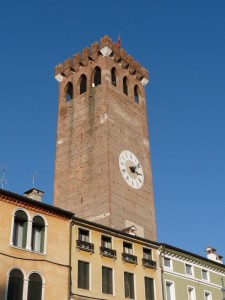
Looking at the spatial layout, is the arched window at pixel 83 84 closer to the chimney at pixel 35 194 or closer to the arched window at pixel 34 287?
the chimney at pixel 35 194

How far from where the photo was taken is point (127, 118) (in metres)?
47.1

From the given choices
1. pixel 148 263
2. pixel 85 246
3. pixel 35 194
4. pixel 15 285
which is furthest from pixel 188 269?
pixel 15 285

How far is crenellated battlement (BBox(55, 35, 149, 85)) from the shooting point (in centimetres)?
4916

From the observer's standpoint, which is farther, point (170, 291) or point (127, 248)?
point (170, 291)

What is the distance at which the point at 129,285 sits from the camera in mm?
27859

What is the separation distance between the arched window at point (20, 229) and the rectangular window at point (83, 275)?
11.4ft

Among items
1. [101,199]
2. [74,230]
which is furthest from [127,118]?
[74,230]

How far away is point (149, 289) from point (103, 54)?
25932 millimetres

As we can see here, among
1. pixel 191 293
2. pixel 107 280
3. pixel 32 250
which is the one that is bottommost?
Answer: pixel 107 280

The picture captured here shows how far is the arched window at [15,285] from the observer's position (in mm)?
22391

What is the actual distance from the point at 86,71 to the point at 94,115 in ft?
19.3

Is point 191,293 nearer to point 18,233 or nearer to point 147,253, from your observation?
point 147,253

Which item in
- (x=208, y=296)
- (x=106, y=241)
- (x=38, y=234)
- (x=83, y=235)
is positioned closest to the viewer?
(x=38, y=234)

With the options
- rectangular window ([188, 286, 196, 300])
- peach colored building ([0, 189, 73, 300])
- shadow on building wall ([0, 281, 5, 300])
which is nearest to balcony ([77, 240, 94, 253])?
peach colored building ([0, 189, 73, 300])
